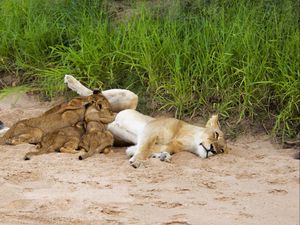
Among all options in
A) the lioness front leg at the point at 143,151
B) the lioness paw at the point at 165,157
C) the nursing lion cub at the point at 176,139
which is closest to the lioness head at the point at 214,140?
the nursing lion cub at the point at 176,139

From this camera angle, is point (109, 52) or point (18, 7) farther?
point (18, 7)

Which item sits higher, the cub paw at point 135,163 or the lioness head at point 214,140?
the lioness head at point 214,140

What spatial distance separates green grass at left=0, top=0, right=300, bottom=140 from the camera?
7.51 meters

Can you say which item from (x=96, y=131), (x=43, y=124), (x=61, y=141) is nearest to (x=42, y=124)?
(x=43, y=124)

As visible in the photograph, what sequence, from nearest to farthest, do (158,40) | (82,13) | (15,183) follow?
(15,183)
(158,40)
(82,13)

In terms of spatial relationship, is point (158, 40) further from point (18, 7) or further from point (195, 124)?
point (18, 7)

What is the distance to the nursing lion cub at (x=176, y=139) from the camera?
6.85 m

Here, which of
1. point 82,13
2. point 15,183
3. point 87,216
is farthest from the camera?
point 82,13

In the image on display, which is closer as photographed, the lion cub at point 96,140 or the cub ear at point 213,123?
the lion cub at point 96,140

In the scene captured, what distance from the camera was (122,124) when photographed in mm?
7363

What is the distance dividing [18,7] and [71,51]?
1559 mm

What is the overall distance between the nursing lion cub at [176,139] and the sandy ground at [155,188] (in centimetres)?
10

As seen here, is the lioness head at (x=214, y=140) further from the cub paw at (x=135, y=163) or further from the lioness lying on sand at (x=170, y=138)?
the cub paw at (x=135, y=163)

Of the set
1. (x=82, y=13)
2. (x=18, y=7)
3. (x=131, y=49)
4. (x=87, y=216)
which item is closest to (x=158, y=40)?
(x=131, y=49)
